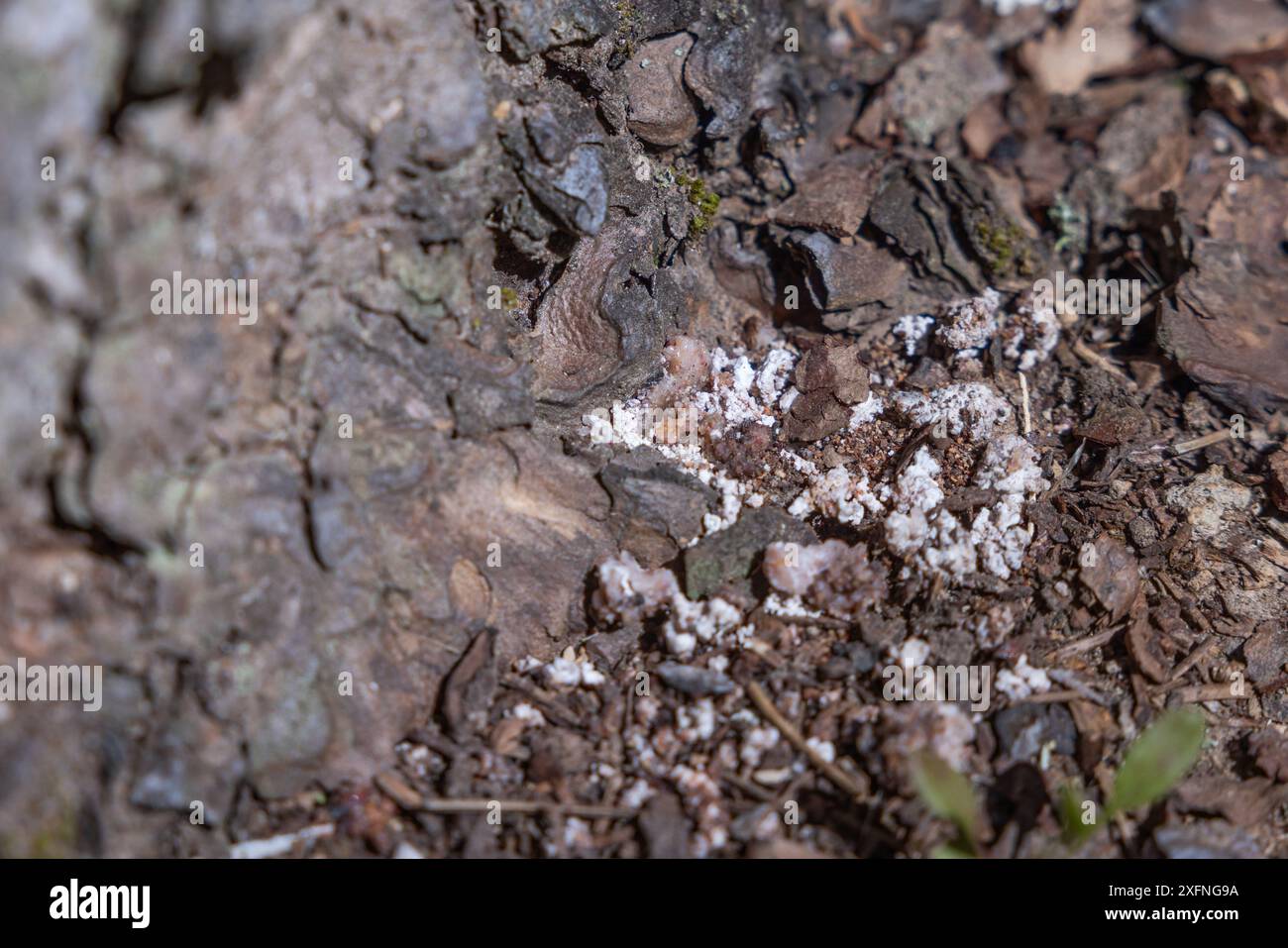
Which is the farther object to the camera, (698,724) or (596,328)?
(596,328)

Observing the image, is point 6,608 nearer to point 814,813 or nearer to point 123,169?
point 123,169

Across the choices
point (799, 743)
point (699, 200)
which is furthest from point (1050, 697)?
point (699, 200)

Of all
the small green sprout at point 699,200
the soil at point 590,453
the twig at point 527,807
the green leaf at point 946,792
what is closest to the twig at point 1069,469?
the soil at point 590,453

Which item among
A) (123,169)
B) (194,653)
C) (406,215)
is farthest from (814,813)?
(123,169)

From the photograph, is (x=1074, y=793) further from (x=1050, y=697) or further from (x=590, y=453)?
(x=590, y=453)

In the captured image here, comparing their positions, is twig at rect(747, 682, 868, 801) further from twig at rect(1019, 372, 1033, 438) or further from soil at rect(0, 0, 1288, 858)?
twig at rect(1019, 372, 1033, 438)
